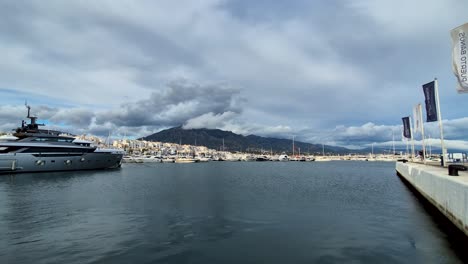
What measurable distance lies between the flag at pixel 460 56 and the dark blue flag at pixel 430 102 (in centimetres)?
1623

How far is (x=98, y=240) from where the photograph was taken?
19156 mm

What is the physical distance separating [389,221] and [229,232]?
14.0 meters

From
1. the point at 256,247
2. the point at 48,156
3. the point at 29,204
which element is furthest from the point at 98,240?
the point at 48,156

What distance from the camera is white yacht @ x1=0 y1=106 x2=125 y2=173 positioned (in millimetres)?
81812

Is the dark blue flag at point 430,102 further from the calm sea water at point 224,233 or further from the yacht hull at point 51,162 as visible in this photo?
the yacht hull at point 51,162

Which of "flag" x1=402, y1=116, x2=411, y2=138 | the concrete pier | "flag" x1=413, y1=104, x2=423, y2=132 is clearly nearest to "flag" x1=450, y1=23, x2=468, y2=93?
the concrete pier

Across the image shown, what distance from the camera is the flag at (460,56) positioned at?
21406 mm

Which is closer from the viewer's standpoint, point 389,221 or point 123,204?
point 389,221

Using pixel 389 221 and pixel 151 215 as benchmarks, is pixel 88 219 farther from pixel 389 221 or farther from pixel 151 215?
pixel 389 221

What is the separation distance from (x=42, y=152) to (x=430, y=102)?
311 feet

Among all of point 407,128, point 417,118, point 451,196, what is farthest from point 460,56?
point 407,128

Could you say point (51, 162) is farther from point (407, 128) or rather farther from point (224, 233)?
point (407, 128)

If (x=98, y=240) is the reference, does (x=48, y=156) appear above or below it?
above

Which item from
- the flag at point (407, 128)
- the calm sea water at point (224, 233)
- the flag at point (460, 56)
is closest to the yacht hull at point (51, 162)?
the calm sea water at point (224, 233)
